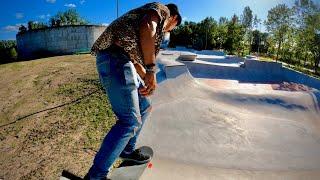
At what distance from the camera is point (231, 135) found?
18.5ft

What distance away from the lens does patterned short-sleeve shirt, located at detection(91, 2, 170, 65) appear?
266 centimetres

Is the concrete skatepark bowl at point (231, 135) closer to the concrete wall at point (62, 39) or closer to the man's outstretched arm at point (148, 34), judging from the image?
the man's outstretched arm at point (148, 34)

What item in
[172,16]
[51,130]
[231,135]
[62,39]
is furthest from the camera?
[62,39]

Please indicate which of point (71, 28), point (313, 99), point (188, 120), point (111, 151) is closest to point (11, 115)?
point (188, 120)

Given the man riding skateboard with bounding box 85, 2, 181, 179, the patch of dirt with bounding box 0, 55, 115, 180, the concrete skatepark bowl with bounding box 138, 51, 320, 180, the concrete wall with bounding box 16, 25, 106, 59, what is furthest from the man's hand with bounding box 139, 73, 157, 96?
the concrete wall with bounding box 16, 25, 106, 59

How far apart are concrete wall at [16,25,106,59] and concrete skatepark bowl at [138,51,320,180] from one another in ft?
90.0

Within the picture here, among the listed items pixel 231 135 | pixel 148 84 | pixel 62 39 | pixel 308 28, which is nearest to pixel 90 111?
pixel 231 135

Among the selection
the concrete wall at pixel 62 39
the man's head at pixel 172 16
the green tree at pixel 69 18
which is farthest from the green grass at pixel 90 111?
the green tree at pixel 69 18

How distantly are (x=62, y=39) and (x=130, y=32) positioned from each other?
33.8 metres

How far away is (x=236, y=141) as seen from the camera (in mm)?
5434

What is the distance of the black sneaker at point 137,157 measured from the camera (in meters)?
3.25

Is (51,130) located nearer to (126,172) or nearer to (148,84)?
(126,172)

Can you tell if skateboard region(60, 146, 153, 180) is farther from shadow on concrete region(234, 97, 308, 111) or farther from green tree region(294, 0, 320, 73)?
green tree region(294, 0, 320, 73)

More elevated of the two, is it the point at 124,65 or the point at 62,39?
the point at 62,39
